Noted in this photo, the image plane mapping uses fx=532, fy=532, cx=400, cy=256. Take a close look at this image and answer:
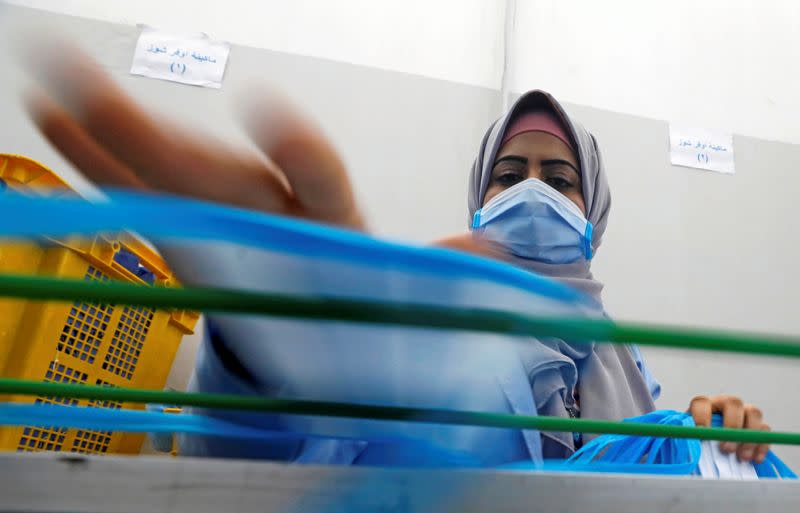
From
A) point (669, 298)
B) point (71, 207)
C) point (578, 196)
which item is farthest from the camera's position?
point (669, 298)

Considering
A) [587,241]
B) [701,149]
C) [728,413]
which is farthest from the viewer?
[701,149]

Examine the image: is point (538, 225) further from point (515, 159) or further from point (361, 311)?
point (361, 311)

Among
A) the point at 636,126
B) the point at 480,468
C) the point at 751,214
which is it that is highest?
the point at 636,126

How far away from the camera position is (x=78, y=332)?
2.15 feet

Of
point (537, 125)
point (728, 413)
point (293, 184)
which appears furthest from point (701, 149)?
point (293, 184)

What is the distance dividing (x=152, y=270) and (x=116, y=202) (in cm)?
69

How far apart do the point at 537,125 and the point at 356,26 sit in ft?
2.02

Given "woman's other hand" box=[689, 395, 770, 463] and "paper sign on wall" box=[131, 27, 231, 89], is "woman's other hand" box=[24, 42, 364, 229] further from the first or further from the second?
"paper sign on wall" box=[131, 27, 231, 89]

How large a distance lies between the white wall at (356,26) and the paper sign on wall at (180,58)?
3cm

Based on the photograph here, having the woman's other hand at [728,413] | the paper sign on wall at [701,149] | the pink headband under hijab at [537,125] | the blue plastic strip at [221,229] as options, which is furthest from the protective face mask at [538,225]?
the paper sign on wall at [701,149]

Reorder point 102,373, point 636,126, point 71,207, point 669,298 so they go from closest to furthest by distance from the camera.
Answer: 1. point 71,207
2. point 102,373
3. point 669,298
4. point 636,126

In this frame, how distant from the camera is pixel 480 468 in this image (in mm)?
220

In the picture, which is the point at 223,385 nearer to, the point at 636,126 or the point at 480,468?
the point at 480,468

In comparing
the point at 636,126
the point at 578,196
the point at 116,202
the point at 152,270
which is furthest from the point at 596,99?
the point at 116,202
